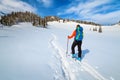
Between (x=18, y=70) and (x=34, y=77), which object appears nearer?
(x=34, y=77)

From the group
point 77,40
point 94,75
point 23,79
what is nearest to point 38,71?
point 23,79

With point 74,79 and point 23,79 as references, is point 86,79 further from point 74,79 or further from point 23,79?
point 23,79

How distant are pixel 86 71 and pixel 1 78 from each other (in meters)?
3.47

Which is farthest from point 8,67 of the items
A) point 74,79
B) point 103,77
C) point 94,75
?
point 103,77

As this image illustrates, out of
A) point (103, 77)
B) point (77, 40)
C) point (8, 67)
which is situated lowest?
point (103, 77)

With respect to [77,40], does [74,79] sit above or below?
below

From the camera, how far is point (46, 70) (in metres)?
5.32

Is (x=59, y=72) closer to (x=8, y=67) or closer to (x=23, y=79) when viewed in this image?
(x=23, y=79)

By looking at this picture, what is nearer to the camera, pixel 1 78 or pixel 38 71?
pixel 1 78

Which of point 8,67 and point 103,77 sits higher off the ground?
point 8,67

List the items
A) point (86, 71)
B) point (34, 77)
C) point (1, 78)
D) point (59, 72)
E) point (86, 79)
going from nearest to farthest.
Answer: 1. point (1, 78)
2. point (34, 77)
3. point (86, 79)
4. point (59, 72)
5. point (86, 71)

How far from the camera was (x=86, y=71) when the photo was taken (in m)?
5.70

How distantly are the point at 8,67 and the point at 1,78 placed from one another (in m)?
1.16

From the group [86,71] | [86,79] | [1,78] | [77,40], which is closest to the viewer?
[1,78]
